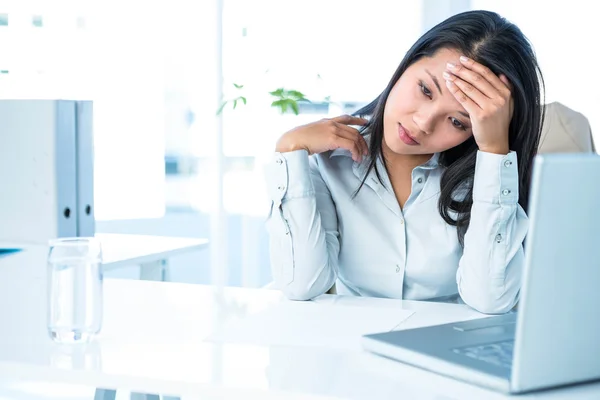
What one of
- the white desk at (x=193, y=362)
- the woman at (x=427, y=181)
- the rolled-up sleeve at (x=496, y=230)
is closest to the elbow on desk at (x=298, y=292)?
the woman at (x=427, y=181)

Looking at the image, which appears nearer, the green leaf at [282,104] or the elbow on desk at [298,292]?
the elbow on desk at [298,292]

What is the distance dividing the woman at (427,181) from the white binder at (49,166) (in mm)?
393

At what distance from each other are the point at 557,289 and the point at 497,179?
717 mm

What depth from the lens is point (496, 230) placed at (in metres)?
1.44

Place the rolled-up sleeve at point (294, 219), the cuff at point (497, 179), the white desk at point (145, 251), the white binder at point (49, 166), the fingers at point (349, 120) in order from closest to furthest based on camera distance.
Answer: the white binder at point (49, 166) → the cuff at point (497, 179) → the rolled-up sleeve at point (294, 219) → the fingers at point (349, 120) → the white desk at point (145, 251)

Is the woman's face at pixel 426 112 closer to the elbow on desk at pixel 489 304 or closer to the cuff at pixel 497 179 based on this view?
the cuff at pixel 497 179

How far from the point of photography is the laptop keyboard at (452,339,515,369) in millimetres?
875

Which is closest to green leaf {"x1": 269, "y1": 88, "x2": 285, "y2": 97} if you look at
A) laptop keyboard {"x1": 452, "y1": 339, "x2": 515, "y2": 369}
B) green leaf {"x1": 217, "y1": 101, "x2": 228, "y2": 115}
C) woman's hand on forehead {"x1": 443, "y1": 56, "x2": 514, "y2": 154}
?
green leaf {"x1": 217, "y1": 101, "x2": 228, "y2": 115}

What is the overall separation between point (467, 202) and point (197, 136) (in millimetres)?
2696

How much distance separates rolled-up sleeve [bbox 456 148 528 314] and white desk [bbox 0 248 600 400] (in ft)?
0.64

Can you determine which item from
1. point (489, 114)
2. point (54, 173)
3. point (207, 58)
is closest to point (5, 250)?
point (54, 173)

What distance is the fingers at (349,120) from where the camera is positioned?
166cm

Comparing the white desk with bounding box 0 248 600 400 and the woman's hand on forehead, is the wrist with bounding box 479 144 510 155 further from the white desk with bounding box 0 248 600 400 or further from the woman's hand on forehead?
the white desk with bounding box 0 248 600 400

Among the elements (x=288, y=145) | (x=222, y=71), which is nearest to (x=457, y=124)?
(x=288, y=145)
